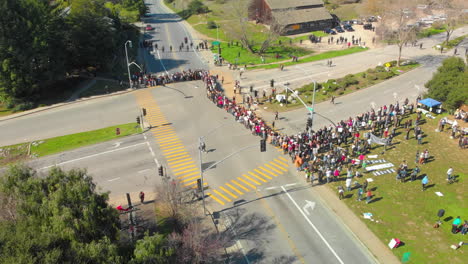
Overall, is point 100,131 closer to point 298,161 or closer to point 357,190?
point 298,161

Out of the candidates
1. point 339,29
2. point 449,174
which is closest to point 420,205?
point 449,174

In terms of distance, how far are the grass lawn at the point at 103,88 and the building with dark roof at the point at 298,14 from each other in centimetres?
4478

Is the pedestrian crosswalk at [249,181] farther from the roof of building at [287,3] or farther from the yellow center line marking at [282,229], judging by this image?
the roof of building at [287,3]

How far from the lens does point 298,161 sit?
3388cm

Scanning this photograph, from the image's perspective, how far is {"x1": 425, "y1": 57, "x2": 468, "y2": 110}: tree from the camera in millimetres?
44156

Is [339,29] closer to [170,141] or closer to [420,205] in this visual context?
[170,141]

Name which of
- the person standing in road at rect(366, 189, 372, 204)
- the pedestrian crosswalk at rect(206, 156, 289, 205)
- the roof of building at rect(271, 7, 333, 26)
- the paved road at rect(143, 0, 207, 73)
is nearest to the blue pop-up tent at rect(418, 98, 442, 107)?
the person standing in road at rect(366, 189, 372, 204)

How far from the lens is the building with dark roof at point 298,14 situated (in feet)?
285

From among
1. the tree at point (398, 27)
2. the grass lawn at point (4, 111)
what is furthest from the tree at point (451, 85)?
the grass lawn at point (4, 111)

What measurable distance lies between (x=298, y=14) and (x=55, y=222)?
84.5m

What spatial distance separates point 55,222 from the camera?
17.1m

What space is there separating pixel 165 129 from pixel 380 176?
25101 millimetres

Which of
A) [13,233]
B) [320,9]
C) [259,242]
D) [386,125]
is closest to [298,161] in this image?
[259,242]

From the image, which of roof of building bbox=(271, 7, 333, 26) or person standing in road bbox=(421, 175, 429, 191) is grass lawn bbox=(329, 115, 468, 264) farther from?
roof of building bbox=(271, 7, 333, 26)
